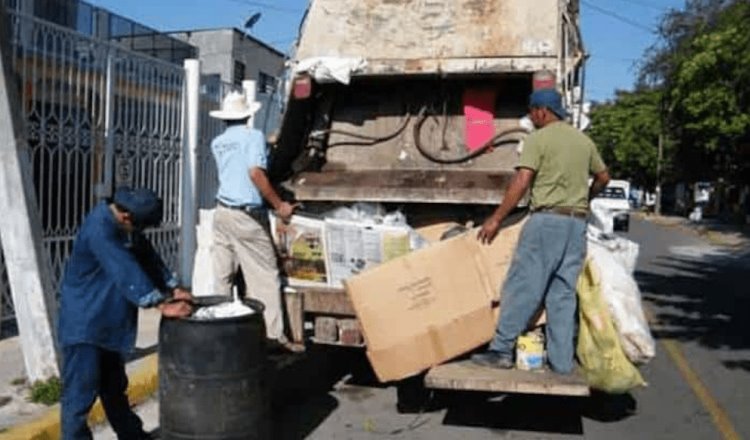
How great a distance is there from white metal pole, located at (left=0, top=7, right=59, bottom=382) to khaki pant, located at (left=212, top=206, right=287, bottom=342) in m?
1.09

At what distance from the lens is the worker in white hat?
604cm

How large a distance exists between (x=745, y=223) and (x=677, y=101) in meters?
6.57

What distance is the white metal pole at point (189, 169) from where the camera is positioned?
995cm

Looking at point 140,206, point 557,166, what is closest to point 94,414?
point 140,206

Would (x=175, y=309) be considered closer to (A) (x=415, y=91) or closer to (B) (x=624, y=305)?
(B) (x=624, y=305)

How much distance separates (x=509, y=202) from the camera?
561cm

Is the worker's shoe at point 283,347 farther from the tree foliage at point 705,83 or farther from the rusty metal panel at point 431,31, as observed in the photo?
the tree foliage at point 705,83

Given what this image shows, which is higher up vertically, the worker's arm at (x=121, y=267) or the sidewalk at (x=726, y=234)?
the worker's arm at (x=121, y=267)

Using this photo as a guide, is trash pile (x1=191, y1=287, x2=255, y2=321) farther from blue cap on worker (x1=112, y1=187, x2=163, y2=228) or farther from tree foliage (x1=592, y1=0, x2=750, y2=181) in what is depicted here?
tree foliage (x1=592, y1=0, x2=750, y2=181)

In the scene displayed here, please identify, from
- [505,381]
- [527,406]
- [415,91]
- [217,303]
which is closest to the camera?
[217,303]

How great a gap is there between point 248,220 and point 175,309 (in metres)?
1.71

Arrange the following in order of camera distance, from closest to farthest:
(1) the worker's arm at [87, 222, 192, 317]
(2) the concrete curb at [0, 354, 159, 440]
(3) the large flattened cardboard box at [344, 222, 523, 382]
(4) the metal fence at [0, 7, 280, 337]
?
1. (1) the worker's arm at [87, 222, 192, 317]
2. (2) the concrete curb at [0, 354, 159, 440]
3. (3) the large flattened cardboard box at [344, 222, 523, 382]
4. (4) the metal fence at [0, 7, 280, 337]

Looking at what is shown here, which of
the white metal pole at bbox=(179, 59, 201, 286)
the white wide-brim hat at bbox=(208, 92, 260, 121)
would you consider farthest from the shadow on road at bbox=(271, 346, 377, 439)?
the white metal pole at bbox=(179, 59, 201, 286)

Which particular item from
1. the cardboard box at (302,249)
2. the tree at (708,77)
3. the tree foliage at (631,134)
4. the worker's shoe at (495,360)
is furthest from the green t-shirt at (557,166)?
the tree foliage at (631,134)
